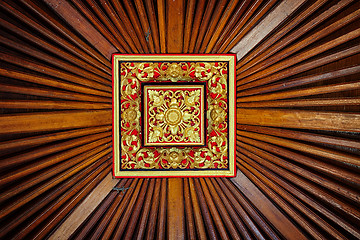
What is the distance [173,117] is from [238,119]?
58 cm

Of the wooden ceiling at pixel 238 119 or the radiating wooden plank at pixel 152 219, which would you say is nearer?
the wooden ceiling at pixel 238 119

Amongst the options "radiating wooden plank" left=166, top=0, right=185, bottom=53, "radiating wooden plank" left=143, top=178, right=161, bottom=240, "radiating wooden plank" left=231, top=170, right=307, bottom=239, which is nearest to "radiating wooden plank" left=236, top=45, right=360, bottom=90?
"radiating wooden plank" left=166, top=0, right=185, bottom=53

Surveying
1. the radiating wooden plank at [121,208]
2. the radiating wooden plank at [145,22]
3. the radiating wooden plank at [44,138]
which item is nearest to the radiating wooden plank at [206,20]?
the radiating wooden plank at [145,22]

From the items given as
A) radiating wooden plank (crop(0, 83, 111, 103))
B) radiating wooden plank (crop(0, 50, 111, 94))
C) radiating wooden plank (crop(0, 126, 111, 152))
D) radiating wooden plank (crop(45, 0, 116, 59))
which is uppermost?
radiating wooden plank (crop(45, 0, 116, 59))

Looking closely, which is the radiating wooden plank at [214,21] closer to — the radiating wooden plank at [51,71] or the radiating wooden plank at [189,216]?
the radiating wooden plank at [51,71]

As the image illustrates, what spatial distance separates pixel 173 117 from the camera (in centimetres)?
160

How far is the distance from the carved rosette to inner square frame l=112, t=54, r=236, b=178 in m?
0.03

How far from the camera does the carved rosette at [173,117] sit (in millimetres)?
1564

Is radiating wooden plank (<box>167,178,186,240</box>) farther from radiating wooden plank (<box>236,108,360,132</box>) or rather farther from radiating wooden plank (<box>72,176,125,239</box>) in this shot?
radiating wooden plank (<box>236,108,360,132</box>)

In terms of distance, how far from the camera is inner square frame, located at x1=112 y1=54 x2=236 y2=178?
5.02 ft

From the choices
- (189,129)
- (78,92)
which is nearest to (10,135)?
(78,92)

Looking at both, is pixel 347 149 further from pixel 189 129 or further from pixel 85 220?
pixel 85 220

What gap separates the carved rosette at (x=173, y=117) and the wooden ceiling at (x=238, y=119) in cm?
13

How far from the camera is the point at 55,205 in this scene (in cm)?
113
